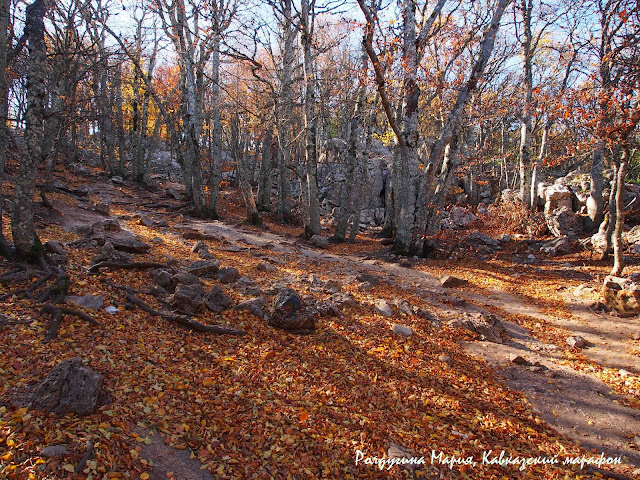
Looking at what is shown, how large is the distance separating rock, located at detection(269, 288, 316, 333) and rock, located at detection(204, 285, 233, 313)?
77cm

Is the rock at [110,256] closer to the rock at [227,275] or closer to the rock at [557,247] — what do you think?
the rock at [227,275]

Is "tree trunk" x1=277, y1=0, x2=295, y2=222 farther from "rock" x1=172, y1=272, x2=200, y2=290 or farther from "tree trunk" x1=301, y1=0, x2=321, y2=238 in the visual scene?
"rock" x1=172, y1=272, x2=200, y2=290

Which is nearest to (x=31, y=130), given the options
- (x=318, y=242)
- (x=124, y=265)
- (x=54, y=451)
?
(x=124, y=265)

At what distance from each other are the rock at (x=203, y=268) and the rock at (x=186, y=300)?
1.37 metres

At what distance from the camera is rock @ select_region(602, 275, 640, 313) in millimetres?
6934

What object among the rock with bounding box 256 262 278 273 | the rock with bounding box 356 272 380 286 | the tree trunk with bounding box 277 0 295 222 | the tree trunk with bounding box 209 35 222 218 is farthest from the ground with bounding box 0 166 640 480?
the tree trunk with bounding box 209 35 222 218

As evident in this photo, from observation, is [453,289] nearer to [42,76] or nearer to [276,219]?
[42,76]

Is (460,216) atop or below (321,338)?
atop

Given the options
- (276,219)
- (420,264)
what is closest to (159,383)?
(420,264)

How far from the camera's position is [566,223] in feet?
44.0

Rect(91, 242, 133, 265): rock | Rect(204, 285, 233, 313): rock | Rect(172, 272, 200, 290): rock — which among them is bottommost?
Rect(204, 285, 233, 313): rock

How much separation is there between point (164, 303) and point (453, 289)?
6.57 m

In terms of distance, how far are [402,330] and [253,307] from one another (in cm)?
252

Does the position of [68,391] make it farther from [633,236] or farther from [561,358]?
[633,236]
